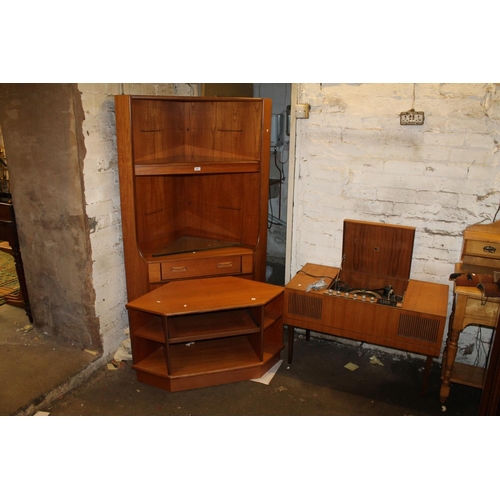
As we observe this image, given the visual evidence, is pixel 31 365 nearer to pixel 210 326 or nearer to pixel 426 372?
pixel 210 326

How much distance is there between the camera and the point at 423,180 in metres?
2.79

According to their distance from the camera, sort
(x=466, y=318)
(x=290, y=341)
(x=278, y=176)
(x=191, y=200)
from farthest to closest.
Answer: (x=278, y=176) → (x=191, y=200) → (x=290, y=341) → (x=466, y=318)

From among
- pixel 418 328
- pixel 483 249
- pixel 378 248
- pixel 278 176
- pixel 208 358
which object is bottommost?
Result: pixel 208 358

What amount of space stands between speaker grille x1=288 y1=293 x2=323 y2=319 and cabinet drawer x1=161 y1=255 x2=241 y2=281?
1.59 feet

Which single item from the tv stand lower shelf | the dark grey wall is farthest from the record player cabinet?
the dark grey wall

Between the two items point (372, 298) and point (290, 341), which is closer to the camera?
point (372, 298)

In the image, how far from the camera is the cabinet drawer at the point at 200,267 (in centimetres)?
298

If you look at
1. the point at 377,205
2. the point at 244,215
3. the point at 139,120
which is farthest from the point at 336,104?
the point at 139,120

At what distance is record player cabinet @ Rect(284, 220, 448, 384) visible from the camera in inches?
100

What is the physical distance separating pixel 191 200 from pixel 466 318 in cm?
210

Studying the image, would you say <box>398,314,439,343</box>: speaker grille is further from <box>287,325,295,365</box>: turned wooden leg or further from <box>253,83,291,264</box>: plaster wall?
<box>253,83,291,264</box>: plaster wall

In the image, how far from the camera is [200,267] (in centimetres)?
305

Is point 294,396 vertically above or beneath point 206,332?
beneath

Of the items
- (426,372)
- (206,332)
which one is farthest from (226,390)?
(426,372)
